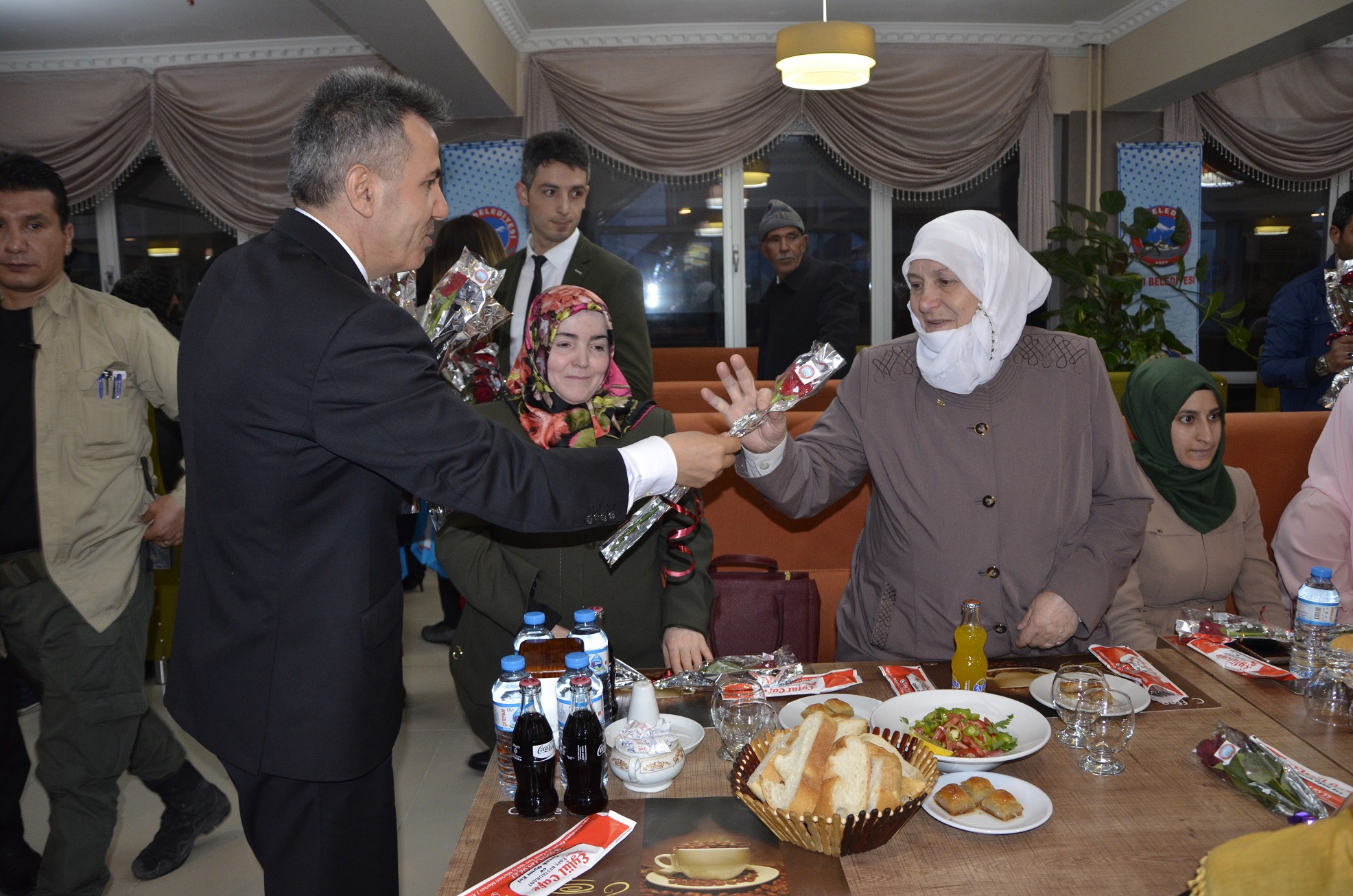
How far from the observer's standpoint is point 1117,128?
277 inches

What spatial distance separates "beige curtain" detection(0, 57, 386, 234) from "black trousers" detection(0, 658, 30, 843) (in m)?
5.09

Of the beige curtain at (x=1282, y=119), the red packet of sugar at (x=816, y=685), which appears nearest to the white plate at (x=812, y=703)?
the red packet of sugar at (x=816, y=685)

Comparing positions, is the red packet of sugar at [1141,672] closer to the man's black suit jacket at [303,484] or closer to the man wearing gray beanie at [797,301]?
the man's black suit jacket at [303,484]

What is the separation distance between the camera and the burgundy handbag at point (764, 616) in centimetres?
239

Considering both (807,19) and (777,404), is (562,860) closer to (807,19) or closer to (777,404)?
(777,404)

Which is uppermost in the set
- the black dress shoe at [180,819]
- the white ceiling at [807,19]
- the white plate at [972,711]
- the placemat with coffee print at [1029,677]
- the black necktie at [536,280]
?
the white ceiling at [807,19]

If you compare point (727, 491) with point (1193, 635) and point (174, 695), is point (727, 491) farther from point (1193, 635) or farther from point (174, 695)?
point (174, 695)

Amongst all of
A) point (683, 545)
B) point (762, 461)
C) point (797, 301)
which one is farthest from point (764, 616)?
point (797, 301)

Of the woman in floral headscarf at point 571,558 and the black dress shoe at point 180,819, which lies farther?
the black dress shoe at point 180,819

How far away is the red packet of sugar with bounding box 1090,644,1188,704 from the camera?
5.43ft

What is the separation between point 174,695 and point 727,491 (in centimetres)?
202

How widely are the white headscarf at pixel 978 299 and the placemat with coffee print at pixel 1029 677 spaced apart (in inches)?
23.5

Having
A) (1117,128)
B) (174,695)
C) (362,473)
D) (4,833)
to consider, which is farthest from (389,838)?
(1117,128)

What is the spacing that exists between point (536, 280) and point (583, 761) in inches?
90.5
